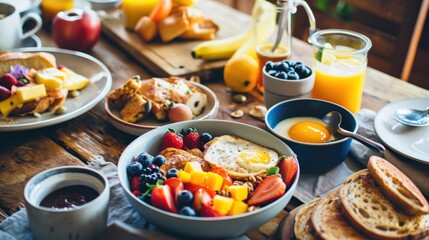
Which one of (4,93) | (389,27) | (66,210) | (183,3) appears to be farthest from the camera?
(389,27)

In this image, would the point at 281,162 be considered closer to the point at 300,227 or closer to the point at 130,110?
the point at 300,227

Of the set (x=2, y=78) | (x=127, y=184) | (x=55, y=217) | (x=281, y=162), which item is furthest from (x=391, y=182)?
(x=2, y=78)

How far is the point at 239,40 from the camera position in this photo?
7.16 ft

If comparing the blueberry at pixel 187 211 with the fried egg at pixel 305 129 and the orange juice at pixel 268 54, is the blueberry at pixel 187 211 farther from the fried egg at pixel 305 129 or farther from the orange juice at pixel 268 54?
the orange juice at pixel 268 54

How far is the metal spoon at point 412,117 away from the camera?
160 centimetres

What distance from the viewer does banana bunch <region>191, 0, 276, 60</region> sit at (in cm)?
212

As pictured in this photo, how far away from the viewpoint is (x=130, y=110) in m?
1.70

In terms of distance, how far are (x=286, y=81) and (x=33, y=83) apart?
86 centimetres

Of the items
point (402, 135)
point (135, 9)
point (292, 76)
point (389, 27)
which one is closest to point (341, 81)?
point (292, 76)

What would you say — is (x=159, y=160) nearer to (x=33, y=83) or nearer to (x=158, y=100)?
(x=158, y=100)

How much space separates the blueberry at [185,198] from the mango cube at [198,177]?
7 centimetres

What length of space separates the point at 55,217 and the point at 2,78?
767 mm

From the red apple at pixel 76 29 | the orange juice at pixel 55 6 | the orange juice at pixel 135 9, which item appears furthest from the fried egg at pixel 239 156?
the orange juice at pixel 55 6

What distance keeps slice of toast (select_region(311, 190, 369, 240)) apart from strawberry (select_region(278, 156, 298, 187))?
0.09 metres
